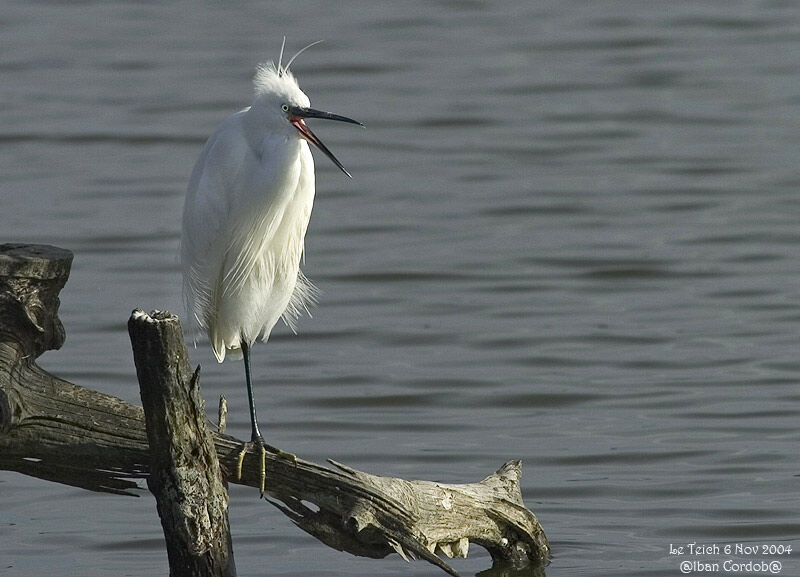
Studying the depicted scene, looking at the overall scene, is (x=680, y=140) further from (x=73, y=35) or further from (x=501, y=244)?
(x=73, y=35)

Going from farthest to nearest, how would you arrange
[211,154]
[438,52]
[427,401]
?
[438,52] < [427,401] < [211,154]

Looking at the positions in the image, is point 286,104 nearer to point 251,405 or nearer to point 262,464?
point 251,405

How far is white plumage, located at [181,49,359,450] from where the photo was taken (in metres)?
4.67

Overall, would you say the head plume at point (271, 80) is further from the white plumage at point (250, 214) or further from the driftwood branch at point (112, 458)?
the driftwood branch at point (112, 458)

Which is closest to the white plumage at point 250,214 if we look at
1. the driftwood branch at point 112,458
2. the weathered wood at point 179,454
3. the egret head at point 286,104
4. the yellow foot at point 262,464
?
the egret head at point 286,104

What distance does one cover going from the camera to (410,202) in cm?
1031

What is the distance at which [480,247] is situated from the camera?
957 cm

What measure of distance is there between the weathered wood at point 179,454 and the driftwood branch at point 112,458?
8 cm

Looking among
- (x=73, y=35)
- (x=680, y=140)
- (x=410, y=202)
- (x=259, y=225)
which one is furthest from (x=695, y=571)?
(x=73, y=35)

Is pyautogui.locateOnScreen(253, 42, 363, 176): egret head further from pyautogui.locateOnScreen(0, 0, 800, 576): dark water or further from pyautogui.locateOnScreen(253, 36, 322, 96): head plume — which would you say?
pyautogui.locateOnScreen(0, 0, 800, 576): dark water

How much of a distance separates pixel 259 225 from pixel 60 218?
5.23 metres

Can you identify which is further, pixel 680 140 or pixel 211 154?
pixel 680 140

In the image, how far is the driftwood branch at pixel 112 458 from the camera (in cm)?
391

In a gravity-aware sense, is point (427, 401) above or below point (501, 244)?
below
